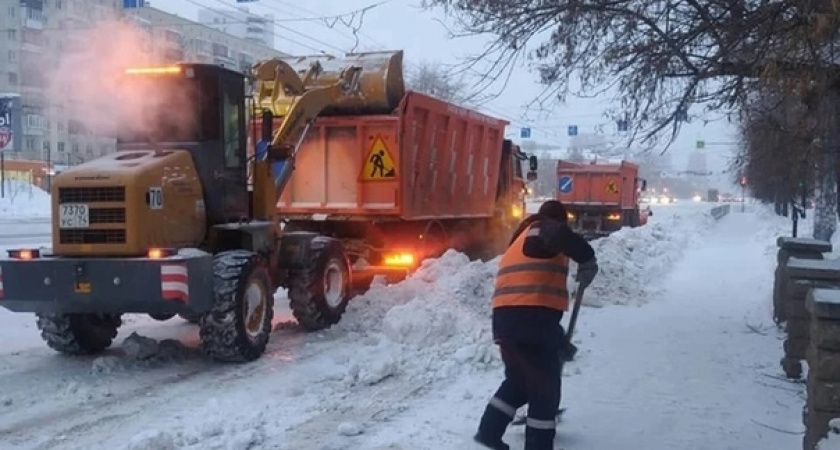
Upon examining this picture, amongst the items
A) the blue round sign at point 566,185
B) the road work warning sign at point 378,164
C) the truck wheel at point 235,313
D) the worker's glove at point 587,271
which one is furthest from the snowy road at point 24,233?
the worker's glove at point 587,271

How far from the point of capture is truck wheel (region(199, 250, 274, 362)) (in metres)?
8.75

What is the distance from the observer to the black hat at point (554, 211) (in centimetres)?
591

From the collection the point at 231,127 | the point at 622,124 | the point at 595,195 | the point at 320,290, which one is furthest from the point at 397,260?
the point at 595,195

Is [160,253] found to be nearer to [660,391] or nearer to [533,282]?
[533,282]

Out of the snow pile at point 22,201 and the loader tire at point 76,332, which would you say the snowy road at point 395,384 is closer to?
the loader tire at point 76,332

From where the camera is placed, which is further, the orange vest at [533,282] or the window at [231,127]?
the window at [231,127]

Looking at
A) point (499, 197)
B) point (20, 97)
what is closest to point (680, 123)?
point (499, 197)

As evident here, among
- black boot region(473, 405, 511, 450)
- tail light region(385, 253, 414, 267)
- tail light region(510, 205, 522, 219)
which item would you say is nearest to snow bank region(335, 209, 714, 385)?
tail light region(385, 253, 414, 267)

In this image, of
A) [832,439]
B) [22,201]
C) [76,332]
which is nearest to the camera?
[832,439]

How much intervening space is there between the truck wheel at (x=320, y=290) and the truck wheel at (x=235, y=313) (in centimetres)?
119

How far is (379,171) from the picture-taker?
43.7ft

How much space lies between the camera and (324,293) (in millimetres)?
10820

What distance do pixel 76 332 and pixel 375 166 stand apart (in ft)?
17.4

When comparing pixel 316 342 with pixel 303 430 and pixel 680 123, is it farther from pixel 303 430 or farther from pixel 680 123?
pixel 680 123
